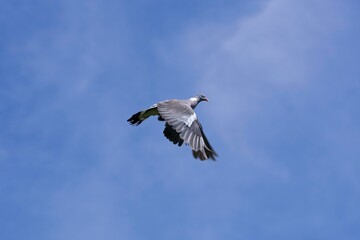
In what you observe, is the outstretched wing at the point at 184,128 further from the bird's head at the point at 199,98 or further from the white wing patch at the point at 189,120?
the bird's head at the point at 199,98

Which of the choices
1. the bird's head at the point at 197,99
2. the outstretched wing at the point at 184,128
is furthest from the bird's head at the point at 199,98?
the outstretched wing at the point at 184,128

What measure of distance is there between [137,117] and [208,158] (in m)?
3.18

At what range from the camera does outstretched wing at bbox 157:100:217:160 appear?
20500 millimetres

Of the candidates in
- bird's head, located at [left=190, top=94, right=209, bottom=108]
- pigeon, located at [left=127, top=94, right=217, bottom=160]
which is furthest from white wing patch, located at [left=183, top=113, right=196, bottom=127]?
bird's head, located at [left=190, top=94, right=209, bottom=108]

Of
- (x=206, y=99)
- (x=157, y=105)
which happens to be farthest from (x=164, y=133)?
(x=206, y=99)

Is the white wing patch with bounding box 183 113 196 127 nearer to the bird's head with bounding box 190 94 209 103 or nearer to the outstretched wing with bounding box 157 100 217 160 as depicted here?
the outstretched wing with bounding box 157 100 217 160

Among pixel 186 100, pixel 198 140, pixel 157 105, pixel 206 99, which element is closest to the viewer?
pixel 198 140

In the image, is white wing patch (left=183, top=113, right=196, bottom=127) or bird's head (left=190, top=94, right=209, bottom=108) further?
bird's head (left=190, top=94, right=209, bottom=108)

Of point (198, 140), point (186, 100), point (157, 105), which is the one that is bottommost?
point (198, 140)

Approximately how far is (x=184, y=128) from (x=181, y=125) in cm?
14

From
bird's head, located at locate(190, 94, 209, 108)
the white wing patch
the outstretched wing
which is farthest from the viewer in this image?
bird's head, located at locate(190, 94, 209, 108)

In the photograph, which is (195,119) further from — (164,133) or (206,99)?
(206,99)

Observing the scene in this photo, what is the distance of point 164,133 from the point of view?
22.4 metres

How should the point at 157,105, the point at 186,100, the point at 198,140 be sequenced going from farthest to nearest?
the point at 186,100, the point at 157,105, the point at 198,140
